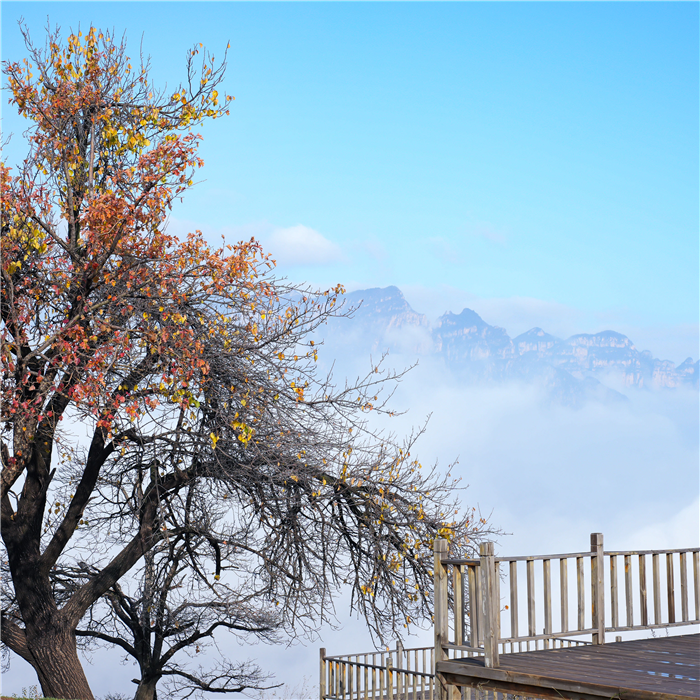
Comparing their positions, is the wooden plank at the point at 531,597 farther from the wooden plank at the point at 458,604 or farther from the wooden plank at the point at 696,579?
the wooden plank at the point at 696,579

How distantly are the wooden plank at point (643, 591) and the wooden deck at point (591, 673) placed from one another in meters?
0.53

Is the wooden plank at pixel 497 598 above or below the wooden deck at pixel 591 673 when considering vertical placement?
above

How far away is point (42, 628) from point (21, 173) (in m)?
6.57

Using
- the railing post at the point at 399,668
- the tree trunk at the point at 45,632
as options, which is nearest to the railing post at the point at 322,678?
the railing post at the point at 399,668

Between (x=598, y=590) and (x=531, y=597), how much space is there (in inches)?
54.4

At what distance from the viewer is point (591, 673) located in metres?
7.41

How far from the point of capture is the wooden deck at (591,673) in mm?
6816

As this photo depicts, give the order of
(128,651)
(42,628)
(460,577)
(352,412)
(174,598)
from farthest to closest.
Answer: (128,651) → (174,598) → (352,412) → (42,628) → (460,577)

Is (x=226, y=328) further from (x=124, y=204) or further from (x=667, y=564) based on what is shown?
(x=667, y=564)

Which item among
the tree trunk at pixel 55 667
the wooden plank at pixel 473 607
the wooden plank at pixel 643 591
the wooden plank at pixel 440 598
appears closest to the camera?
the wooden plank at pixel 473 607

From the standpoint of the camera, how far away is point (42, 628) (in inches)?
420

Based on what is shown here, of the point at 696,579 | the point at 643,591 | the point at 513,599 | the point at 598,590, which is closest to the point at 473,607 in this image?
the point at 513,599

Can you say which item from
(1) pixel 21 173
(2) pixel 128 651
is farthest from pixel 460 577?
(2) pixel 128 651

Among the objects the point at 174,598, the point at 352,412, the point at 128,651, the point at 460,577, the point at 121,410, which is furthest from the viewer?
the point at 128,651
